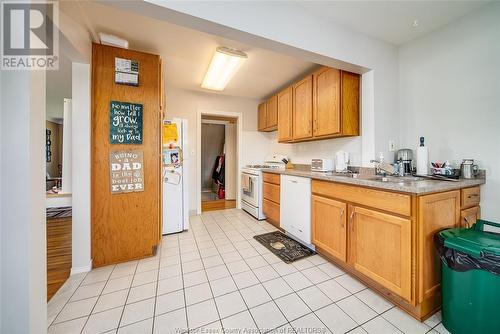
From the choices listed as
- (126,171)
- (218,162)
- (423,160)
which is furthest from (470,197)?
(218,162)

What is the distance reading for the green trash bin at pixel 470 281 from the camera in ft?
3.49

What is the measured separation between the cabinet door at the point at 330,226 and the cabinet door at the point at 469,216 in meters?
0.87

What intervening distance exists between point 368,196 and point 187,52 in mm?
2502

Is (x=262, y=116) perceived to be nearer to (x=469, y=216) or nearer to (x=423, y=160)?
(x=423, y=160)

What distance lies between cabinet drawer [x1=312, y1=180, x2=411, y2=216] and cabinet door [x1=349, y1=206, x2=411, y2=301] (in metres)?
0.06

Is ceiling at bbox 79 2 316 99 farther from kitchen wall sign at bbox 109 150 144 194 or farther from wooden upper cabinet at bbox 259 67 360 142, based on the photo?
kitchen wall sign at bbox 109 150 144 194

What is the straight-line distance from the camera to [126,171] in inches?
Answer: 79.3

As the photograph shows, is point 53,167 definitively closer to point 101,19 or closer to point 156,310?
point 101,19

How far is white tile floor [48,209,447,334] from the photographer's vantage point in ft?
4.17

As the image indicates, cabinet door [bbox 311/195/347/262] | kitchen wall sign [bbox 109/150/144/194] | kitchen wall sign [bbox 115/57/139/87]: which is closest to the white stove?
cabinet door [bbox 311/195/347/262]

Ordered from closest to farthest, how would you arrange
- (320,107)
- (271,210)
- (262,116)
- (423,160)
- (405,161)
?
(423,160)
(405,161)
(320,107)
(271,210)
(262,116)

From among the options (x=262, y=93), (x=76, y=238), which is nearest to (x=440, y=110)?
(x=262, y=93)

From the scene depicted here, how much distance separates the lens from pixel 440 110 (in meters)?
1.97

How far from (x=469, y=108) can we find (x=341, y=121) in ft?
3.51
